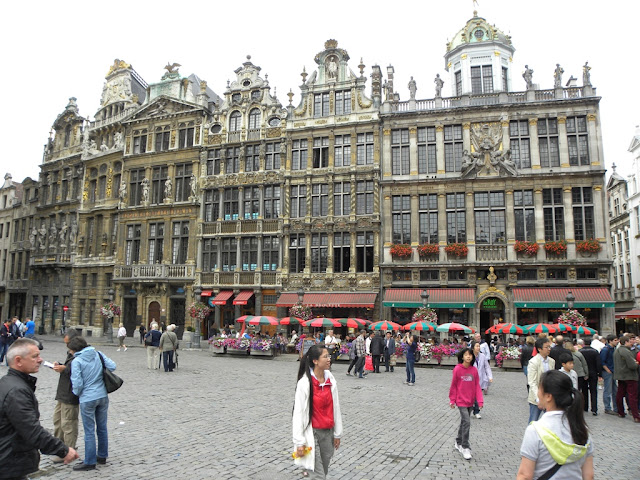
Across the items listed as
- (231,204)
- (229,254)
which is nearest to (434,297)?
(229,254)

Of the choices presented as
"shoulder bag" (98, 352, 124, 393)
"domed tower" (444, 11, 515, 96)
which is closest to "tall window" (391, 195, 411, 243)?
"domed tower" (444, 11, 515, 96)

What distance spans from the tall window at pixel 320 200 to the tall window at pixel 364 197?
2.23 meters

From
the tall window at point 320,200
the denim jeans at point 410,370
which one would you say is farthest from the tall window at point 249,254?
the denim jeans at point 410,370

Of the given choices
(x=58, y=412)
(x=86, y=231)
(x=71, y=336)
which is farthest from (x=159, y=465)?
(x=86, y=231)

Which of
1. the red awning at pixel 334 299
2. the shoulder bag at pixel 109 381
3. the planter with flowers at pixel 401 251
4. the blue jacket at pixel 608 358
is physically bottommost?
the blue jacket at pixel 608 358

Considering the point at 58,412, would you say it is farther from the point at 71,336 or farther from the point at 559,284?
the point at 559,284

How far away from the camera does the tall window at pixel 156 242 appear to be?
38688 millimetres

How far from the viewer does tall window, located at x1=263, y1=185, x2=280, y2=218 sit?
3547 centimetres

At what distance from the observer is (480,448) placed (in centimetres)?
839

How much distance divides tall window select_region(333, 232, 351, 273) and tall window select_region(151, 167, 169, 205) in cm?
1533

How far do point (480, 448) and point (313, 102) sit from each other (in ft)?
101

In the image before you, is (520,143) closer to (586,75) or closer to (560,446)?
(586,75)

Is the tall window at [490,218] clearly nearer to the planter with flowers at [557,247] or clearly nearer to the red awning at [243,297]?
the planter with flowers at [557,247]

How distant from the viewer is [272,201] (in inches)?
1403
